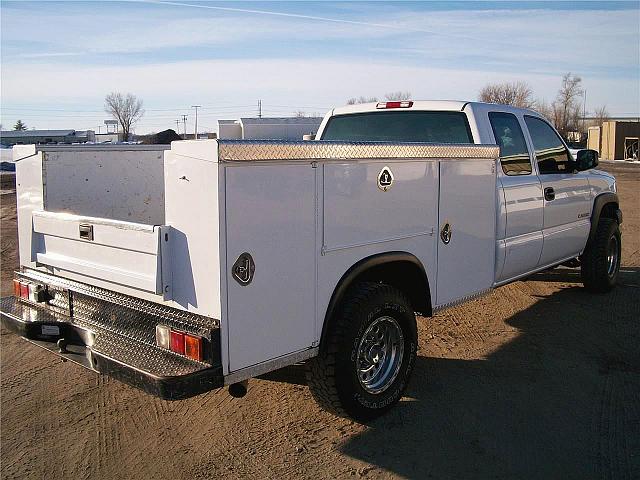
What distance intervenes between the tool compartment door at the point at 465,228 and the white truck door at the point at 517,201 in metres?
0.27

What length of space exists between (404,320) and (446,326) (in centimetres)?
222

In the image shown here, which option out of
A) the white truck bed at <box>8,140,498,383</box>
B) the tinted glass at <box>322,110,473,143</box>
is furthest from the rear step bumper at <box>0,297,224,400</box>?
the tinted glass at <box>322,110,473,143</box>

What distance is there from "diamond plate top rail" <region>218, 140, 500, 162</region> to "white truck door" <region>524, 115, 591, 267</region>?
1556 millimetres

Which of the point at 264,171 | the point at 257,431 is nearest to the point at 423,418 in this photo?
the point at 257,431

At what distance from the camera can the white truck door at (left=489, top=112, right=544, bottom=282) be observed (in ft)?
19.0

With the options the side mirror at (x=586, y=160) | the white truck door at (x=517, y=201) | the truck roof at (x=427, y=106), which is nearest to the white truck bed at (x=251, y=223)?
the white truck door at (x=517, y=201)

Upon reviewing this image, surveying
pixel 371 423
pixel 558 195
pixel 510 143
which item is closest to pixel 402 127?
pixel 510 143

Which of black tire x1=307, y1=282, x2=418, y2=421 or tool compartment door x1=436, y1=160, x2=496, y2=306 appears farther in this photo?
tool compartment door x1=436, y1=160, x2=496, y2=306

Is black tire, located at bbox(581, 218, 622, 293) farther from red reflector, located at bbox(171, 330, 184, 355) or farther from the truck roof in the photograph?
red reflector, located at bbox(171, 330, 184, 355)

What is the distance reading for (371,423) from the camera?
4.45 m

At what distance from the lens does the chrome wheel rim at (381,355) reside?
4.41m

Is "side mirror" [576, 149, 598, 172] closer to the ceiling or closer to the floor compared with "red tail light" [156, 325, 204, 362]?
closer to the ceiling

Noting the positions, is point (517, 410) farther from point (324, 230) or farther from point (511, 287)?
point (511, 287)

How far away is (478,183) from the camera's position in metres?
5.25
